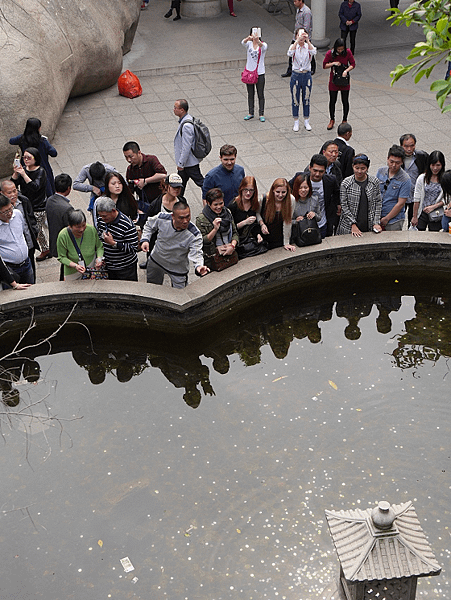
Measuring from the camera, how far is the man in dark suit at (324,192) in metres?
8.41

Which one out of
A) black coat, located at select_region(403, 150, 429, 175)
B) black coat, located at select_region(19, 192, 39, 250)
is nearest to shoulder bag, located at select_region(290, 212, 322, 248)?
black coat, located at select_region(403, 150, 429, 175)

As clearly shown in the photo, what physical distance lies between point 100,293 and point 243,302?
162 cm

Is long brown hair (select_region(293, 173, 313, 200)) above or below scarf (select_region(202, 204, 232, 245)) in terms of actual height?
above

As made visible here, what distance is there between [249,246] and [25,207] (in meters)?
2.66

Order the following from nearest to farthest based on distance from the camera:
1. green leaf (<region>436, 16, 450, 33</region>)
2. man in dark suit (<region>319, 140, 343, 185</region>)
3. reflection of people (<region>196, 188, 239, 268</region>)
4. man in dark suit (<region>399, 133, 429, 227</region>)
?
green leaf (<region>436, 16, 450, 33</region>) < reflection of people (<region>196, 188, 239, 268</region>) < man in dark suit (<region>319, 140, 343, 185</region>) < man in dark suit (<region>399, 133, 429, 227</region>)

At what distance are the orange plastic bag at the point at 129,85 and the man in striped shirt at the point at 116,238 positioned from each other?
770 centimetres

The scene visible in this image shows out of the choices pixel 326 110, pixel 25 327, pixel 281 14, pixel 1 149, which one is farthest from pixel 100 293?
pixel 281 14

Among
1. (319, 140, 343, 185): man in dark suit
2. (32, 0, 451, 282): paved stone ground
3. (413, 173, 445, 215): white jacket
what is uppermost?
(319, 140, 343, 185): man in dark suit

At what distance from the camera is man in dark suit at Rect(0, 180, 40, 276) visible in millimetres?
8203

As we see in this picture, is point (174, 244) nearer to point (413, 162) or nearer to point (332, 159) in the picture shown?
point (332, 159)

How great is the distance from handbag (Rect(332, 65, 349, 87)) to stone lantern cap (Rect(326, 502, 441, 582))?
32.6 feet

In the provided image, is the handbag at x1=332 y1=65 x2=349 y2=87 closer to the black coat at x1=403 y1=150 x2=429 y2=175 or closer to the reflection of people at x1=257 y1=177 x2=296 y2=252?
the black coat at x1=403 y1=150 x2=429 y2=175

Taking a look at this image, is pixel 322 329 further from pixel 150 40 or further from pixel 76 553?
pixel 150 40

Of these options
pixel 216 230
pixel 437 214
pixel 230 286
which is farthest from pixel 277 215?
pixel 437 214
